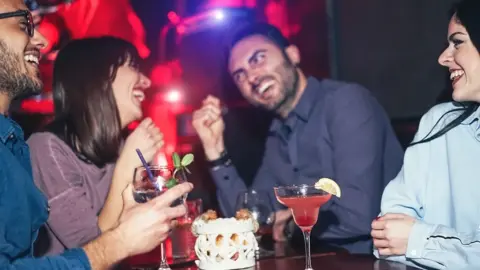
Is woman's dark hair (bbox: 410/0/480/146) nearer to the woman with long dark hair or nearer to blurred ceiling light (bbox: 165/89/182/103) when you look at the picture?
the woman with long dark hair

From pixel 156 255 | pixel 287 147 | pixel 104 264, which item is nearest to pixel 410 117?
pixel 287 147

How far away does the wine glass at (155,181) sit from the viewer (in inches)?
77.3

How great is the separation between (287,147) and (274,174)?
182mm

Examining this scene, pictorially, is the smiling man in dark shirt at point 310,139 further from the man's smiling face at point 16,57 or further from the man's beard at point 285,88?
the man's smiling face at point 16,57

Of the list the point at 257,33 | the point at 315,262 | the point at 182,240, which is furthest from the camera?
the point at 257,33

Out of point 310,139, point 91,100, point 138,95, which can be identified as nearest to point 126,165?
point 91,100

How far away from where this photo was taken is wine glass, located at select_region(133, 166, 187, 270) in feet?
6.44

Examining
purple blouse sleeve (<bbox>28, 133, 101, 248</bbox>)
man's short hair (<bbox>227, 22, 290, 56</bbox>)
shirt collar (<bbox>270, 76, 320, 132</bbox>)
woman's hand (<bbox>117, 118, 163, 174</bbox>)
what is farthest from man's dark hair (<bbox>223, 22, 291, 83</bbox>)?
purple blouse sleeve (<bbox>28, 133, 101, 248</bbox>)

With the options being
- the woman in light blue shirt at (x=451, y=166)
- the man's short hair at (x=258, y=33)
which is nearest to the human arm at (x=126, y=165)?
the man's short hair at (x=258, y=33)

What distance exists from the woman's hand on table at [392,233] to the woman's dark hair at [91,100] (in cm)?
164

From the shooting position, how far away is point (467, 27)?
227 cm

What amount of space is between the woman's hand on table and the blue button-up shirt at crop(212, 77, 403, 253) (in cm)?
79

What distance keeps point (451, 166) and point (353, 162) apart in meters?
0.89

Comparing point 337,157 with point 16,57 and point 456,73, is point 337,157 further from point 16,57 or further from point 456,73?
point 16,57
